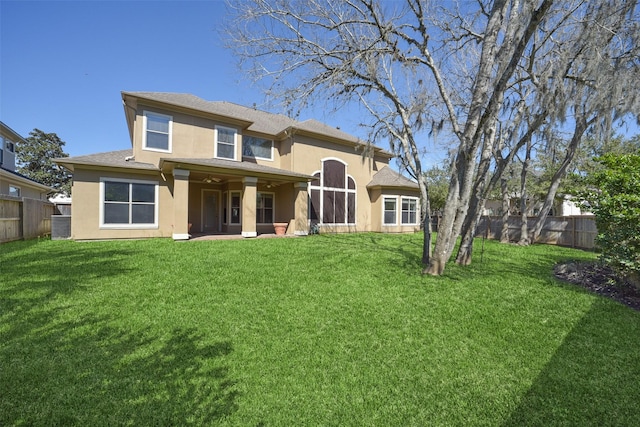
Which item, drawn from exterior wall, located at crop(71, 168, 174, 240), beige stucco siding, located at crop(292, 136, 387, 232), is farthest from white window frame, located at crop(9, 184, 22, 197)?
beige stucco siding, located at crop(292, 136, 387, 232)

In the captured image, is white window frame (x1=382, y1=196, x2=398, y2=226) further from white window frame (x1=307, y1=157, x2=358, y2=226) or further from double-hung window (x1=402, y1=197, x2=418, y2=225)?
white window frame (x1=307, y1=157, x2=358, y2=226)

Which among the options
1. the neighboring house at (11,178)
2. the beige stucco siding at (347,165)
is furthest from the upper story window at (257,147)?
the neighboring house at (11,178)

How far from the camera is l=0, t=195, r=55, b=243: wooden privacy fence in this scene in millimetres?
10328

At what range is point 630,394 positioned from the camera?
107 inches

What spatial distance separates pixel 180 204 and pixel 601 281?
41.4 ft

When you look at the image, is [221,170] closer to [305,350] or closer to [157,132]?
[157,132]

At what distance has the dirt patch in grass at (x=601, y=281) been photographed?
17.9 feet

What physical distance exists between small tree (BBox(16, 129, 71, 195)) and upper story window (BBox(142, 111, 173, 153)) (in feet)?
91.5

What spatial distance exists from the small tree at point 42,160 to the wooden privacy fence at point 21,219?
23496 millimetres

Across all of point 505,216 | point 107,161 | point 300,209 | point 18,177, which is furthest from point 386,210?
point 18,177

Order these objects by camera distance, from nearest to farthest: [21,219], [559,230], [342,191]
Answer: [21,219] → [559,230] → [342,191]

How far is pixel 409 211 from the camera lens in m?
19.3

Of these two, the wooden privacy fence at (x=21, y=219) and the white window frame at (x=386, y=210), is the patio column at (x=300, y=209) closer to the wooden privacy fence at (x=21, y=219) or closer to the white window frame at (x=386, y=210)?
the white window frame at (x=386, y=210)

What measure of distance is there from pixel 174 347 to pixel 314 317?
1868 mm
